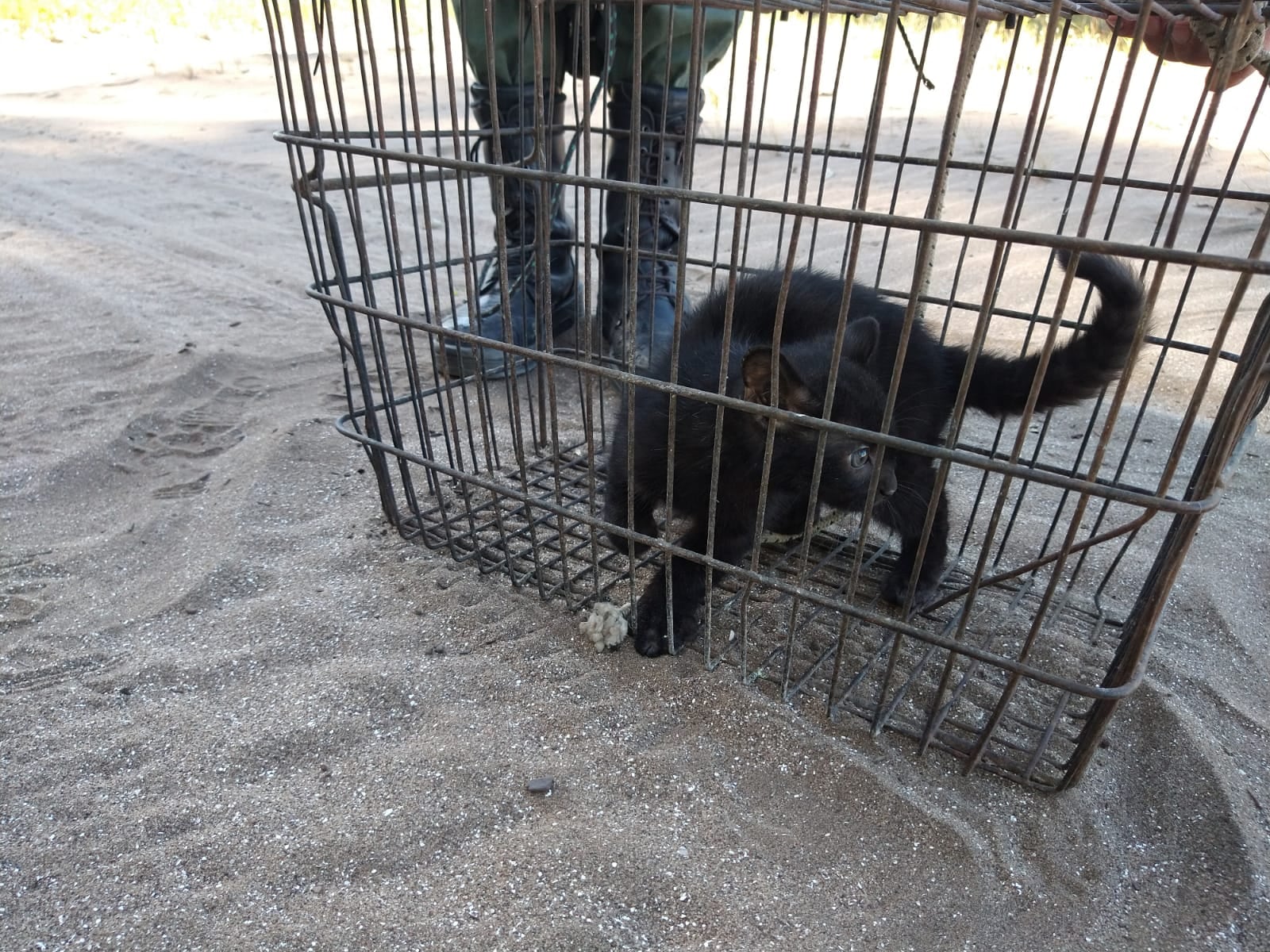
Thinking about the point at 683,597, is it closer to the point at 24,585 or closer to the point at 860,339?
the point at 860,339

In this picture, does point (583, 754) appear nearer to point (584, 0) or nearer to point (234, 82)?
point (584, 0)

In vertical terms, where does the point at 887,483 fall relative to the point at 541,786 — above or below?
above

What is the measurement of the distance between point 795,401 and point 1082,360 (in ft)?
1.70

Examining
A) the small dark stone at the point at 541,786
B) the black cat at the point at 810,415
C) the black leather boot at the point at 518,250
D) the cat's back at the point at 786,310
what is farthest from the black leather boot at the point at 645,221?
the small dark stone at the point at 541,786

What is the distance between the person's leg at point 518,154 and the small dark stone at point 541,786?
0.75 m

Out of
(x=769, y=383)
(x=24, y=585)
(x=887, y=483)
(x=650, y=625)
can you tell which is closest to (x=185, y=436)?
(x=24, y=585)

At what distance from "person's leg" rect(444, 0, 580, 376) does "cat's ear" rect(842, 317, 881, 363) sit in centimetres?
56

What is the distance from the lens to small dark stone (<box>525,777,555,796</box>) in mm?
1329

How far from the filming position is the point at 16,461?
2287 millimetres

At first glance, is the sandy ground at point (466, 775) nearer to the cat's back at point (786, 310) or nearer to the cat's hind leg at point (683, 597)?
the cat's hind leg at point (683, 597)

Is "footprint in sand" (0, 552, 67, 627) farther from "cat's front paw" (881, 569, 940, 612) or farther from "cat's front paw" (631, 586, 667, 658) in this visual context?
"cat's front paw" (881, 569, 940, 612)

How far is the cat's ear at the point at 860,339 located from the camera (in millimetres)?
1574

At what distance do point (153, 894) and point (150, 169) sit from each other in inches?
234

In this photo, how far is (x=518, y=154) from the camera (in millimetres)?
2355
